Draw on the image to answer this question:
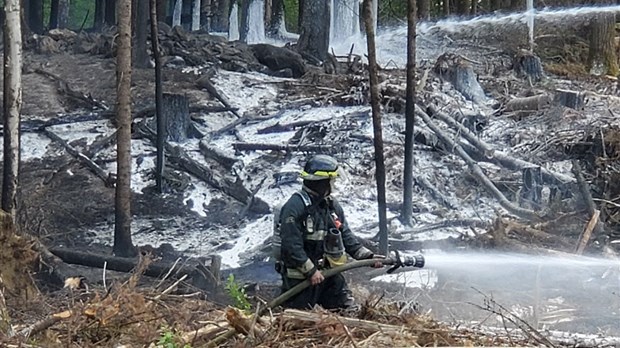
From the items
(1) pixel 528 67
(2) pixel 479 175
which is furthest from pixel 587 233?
(1) pixel 528 67

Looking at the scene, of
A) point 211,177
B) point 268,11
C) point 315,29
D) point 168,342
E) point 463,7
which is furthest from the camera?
point 268,11

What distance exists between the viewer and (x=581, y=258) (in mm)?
10758

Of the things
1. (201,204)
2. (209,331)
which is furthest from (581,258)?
(209,331)

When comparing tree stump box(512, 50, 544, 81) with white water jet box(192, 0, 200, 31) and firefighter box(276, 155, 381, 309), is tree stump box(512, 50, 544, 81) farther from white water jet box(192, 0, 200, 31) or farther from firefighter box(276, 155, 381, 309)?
white water jet box(192, 0, 200, 31)

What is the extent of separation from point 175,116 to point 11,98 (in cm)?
444

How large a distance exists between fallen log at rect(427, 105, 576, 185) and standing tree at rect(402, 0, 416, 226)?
2062 mm

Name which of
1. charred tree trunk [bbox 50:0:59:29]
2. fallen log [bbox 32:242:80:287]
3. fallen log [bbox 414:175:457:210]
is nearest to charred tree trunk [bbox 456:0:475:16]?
charred tree trunk [bbox 50:0:59:29]

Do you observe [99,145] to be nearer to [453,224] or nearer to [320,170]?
[453,224]

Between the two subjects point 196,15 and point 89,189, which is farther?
point 196,15

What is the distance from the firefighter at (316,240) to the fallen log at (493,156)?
6.25 metres

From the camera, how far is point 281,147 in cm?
1405

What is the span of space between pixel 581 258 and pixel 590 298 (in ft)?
4.23

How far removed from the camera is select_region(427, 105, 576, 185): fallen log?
12.6 metres

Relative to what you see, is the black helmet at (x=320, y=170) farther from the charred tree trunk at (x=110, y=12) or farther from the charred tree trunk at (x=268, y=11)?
the charred tree trunk at (x=268, y=11)
